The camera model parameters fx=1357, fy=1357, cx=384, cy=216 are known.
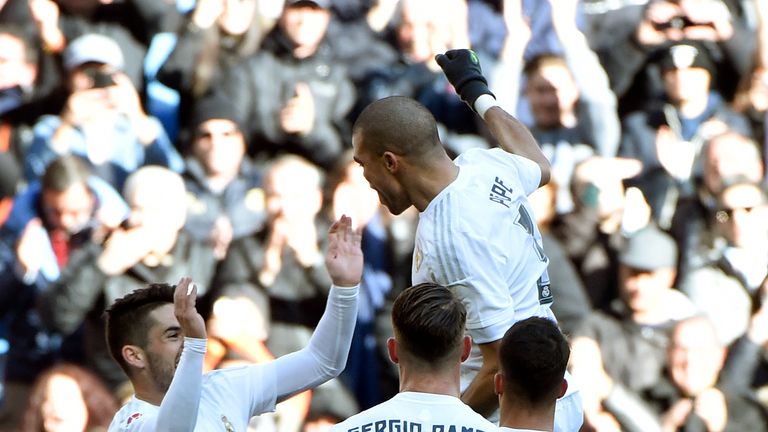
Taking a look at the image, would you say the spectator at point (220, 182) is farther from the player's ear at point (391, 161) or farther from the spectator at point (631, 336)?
the player's ear at point (391, 161)

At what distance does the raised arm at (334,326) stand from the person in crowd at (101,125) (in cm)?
467

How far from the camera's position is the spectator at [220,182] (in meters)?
8.84

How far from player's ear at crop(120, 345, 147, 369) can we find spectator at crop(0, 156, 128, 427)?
4.15m

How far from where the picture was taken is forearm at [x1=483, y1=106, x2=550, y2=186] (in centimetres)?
456

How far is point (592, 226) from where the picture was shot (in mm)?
9477

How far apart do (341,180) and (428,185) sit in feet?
15.8

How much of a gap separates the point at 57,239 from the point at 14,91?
3.50 ft

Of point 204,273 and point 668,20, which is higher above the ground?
point 668,20

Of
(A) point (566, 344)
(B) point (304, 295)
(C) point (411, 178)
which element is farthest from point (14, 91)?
(A) point (566, 344)

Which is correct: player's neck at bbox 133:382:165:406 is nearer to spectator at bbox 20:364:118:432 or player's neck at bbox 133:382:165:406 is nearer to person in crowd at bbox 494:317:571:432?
person in crowd at bbox 494:317:571:432

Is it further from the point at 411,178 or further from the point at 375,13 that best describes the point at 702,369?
the point at 411,178

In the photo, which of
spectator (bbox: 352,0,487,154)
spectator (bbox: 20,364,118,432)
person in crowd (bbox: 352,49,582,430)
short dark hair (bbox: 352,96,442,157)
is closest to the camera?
person in crowd (bbox: 352,49,582,430)

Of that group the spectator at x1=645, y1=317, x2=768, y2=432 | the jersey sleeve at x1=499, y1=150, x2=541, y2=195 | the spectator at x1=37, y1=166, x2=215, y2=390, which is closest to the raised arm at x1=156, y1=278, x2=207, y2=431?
the jersey sleeve at x1=499, y1=150, x2=541, y2=195

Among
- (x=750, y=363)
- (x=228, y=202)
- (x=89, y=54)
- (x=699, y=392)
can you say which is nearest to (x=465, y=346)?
(x=228, y=202)
